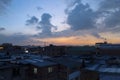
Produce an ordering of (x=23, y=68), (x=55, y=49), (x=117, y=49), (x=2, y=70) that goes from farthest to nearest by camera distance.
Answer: (x=55, y=49), (x=117, y=49), (x=23, y=68), (x=2, y=70)

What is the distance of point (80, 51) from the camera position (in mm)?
95438

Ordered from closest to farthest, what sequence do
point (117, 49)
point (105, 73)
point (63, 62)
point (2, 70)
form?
point (105, 73)
point (2, 70)
point (63, 62)
point (117, 49)

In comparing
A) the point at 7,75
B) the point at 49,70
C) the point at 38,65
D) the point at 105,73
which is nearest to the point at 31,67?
the point at 38,65

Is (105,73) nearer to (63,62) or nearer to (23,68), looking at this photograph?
(23,68)

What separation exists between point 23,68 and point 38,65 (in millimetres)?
3158

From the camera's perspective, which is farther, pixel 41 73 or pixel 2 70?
pixel 41 73

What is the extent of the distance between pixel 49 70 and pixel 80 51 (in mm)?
55611

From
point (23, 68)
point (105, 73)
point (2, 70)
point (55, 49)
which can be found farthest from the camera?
point (55, 49)

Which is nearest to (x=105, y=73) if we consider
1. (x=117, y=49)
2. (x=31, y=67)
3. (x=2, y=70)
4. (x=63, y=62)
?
(x=2, y=70)

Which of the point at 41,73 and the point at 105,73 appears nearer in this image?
the point at 105,73

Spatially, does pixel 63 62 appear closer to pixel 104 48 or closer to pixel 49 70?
pixel 49 70

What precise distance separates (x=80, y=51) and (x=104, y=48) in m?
11.6

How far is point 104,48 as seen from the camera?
94500 millimetres

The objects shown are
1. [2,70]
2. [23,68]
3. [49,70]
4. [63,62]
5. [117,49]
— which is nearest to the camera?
[2,70]
